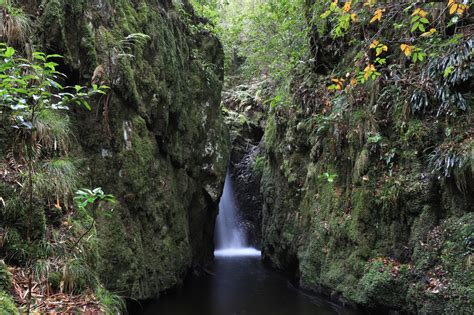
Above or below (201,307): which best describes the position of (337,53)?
above

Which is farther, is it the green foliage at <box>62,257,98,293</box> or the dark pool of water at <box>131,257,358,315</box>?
the dark pool of water at <box>131,257,358,315</box>

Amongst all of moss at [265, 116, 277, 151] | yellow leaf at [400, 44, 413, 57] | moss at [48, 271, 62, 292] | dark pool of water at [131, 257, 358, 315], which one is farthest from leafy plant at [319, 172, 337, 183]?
moss at [48, 271, 62, 292]

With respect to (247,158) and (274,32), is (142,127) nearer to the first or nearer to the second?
(247,158)

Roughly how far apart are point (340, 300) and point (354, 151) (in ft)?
11.8

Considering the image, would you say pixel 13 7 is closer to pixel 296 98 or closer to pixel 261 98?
pixel 296 98

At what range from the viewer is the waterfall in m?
18.9

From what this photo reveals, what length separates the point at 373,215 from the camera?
26.5 ft

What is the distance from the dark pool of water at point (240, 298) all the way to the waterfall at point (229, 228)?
18.2 feet

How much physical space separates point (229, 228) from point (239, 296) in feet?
30.2

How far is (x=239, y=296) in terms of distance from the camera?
32.9ft

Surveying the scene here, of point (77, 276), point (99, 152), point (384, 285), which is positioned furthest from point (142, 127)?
point (384, 285)

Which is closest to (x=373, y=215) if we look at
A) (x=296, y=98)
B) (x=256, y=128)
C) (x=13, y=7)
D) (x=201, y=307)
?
(x=201, y=307)

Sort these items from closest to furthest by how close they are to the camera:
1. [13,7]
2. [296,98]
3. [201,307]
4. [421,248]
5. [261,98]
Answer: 1. [13,7]
2. [421,248]
3. [201,307]
4. [296,98]
5. [261,98]

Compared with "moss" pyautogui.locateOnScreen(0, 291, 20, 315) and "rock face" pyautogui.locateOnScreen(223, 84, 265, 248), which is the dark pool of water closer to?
"moss" pyautogui.locateOnScreen(0, 291, 20, 315)
